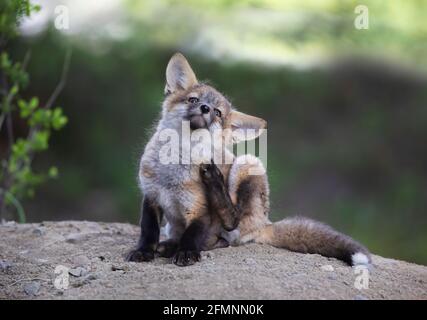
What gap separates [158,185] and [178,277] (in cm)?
118

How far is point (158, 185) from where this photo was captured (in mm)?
5535

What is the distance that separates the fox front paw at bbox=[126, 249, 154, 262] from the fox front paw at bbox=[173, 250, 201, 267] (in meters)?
0.25

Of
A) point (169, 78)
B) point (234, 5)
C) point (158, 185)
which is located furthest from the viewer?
point (234, 5)

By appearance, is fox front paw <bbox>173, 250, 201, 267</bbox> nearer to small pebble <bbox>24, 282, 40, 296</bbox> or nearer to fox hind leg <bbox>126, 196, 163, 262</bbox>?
fox hind leg <bbox>126, 196, 163, 262</bbox>

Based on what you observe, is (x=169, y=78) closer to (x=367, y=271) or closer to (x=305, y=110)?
(x=367, y=271)

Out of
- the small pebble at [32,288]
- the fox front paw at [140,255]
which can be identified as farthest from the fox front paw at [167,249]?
the small pebble at [32,288]

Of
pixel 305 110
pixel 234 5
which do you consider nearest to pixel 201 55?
pixel 234 5

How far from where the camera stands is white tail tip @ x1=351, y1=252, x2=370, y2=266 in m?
5.25

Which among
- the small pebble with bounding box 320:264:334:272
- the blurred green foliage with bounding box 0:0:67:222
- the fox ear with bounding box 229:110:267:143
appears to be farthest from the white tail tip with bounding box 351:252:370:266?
the blurred green foliage with bounding box 0:0:67:222

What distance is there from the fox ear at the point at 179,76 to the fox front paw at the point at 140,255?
5.22ft

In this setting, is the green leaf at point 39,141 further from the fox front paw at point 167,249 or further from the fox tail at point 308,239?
the fox tail at point 308,239

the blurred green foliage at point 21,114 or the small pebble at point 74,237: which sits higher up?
the blurred green foliage at point 21,114

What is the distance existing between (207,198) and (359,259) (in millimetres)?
1396

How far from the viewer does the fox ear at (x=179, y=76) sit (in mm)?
5875
